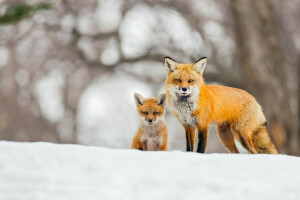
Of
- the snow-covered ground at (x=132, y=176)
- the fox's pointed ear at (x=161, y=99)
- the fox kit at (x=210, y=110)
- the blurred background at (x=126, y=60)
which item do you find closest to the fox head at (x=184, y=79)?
the fox kit at (x=210, y=110)

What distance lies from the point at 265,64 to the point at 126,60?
331 cm

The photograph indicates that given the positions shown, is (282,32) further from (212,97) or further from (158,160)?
(158,160)

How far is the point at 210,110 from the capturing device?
4141 mm

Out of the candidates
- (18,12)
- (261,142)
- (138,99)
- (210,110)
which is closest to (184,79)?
(210,110)

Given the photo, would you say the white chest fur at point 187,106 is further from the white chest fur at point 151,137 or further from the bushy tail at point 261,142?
the bushy tail at point 261,142

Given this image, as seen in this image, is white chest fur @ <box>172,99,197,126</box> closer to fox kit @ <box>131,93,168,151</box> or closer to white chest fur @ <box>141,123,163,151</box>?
fox kit @ <box>131,93,168,151</box>

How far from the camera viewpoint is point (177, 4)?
1030 centimetres

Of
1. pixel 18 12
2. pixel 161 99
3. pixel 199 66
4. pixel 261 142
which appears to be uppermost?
pixel 18 12

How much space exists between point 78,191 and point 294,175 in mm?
1221

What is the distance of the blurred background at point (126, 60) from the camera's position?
31.7 feet

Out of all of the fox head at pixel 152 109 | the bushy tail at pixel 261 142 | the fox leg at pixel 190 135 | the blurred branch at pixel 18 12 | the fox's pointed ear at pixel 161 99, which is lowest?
the bushy tail at pixel 261 142

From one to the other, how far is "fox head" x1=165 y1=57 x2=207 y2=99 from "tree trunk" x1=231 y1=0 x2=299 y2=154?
5.49 m

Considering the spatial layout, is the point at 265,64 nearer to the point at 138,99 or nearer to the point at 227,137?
the point at 227,137

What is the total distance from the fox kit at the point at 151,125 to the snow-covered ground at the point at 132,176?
1714mm
